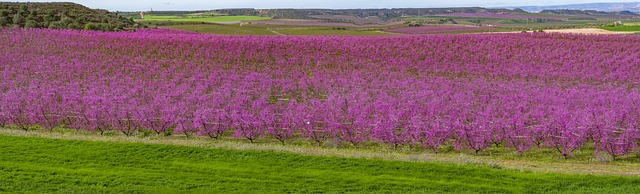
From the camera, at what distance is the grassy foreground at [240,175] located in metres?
16.2

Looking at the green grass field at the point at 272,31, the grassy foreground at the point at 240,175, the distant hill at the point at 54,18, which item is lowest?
the grassy foreground at the point at 240,175

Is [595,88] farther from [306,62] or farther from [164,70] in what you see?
[164,70]

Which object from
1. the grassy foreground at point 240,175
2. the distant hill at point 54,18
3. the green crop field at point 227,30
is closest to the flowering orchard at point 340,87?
the grassy foreground at point 240,175

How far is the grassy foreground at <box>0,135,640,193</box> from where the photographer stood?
1620 centimetres

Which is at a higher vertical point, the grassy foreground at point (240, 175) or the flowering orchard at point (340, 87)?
the flowering orchard at point (340, 87)

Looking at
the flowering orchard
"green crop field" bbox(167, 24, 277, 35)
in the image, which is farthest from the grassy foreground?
"green crop field" bbox(167, 24, 277, 35)

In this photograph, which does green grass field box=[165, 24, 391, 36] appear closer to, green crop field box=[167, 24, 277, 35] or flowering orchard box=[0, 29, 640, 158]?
green crop field box=[167, 24, 277, 35]

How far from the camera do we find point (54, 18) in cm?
6581

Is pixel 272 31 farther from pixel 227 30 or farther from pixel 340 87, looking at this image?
pixel 340 87

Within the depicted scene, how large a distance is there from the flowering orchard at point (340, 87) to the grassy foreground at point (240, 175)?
3988mm

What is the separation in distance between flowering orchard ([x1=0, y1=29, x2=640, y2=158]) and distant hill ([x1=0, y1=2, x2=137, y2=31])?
819 cm

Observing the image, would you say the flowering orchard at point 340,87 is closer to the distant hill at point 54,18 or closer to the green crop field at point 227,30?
the distant hill at point 54,18

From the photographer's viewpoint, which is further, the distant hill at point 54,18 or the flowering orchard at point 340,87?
the distant hill at point 54,18

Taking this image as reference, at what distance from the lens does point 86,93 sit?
99.7 ft
